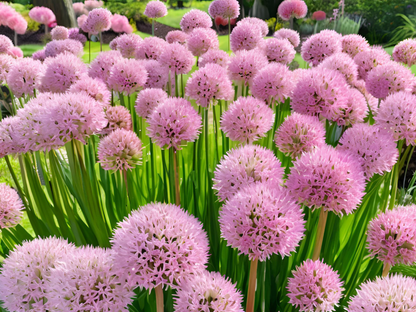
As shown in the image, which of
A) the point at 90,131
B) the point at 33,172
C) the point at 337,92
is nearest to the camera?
the point at 90,131

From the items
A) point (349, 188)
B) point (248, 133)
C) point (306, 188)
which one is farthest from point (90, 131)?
point (349, 188)

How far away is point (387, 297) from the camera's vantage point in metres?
0.82

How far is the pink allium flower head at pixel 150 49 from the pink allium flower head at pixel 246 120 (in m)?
1.39

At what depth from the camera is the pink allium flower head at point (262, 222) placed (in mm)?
959

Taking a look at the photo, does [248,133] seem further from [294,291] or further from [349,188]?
[294,291]

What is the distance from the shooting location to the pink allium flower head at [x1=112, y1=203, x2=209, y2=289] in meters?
0.85

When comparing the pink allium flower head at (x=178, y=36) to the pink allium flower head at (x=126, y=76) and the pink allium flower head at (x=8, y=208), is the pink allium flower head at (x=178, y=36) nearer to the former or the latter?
the pink allium flower head at (x=126, y=76)

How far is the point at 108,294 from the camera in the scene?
0.86 meters

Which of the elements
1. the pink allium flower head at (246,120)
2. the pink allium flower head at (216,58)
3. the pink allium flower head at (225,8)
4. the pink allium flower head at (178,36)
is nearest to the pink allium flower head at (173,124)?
the pink allium flower head at (246,120)

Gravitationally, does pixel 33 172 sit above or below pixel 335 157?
below

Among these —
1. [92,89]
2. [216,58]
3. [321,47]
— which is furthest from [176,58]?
[321,47]

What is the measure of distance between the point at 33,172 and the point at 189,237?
1285 millimetres

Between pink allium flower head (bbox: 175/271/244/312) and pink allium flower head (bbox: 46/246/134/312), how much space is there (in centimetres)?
16

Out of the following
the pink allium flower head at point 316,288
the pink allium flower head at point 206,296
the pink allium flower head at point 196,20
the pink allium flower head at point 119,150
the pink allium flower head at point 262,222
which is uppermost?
the pink allium flower head at point 196,20
